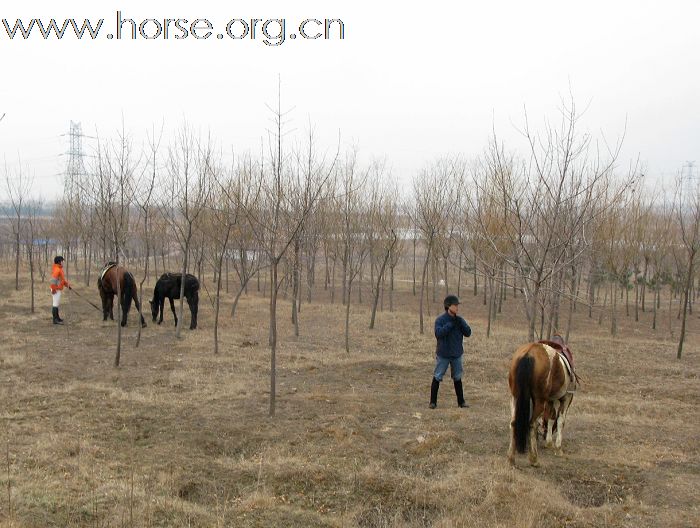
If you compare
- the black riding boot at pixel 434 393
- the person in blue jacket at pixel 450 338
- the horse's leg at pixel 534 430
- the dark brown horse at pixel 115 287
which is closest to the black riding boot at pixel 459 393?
the person in blue jacket at pixel 450 338

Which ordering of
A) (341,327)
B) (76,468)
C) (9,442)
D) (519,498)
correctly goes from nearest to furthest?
(519,498) < (76,468) < (9,442) < (341,327)

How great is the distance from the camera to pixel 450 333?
6.73m

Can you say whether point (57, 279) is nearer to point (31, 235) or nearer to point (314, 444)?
point (31, 235)

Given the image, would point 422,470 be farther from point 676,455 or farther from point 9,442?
point 9,442

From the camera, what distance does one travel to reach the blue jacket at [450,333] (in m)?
6.69

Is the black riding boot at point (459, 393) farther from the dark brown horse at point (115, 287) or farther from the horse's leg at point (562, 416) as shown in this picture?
the dark brown horse at point (115, 287)

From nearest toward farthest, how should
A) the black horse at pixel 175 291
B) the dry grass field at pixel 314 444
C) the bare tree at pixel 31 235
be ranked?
the dry grass field at pixel 314 444, the black horse at pixel 175 291, the bare tree at pixel 31 235

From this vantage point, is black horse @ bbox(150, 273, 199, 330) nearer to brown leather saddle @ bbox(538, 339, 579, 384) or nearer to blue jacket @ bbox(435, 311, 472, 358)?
blue jacket @ bbox(435, 311, 472, 358)

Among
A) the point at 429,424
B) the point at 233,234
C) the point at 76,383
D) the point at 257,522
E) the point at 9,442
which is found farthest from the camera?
the point at 233,234

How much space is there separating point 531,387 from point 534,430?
0.39 metres

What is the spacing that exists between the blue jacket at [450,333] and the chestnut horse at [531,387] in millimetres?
1430

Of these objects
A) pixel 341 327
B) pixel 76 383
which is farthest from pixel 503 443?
pixel 341 327

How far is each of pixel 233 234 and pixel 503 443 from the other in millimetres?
12462

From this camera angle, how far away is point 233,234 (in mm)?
16766
